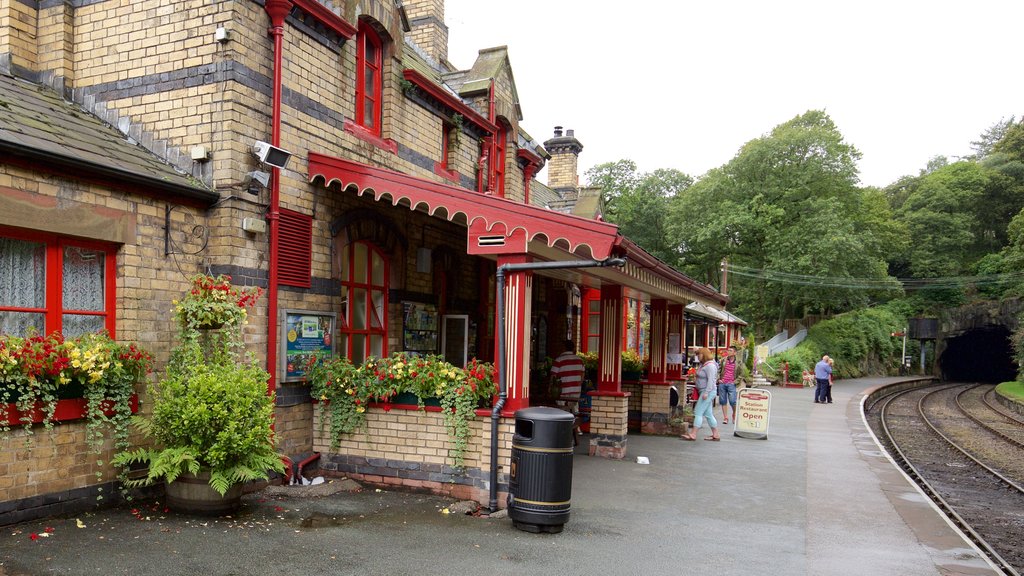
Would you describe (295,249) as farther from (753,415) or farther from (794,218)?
(794,218)

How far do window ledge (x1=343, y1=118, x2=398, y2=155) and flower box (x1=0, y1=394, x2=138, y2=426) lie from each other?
449 cm

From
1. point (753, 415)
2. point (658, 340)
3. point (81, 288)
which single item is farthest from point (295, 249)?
point (753, 415)

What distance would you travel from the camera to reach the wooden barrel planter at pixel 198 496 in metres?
6.25

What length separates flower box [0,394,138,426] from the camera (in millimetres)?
5529

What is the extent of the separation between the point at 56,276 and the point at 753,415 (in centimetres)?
1191

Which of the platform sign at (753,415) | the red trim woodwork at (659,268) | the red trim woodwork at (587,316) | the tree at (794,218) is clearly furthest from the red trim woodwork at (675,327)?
the tree at (794,218)

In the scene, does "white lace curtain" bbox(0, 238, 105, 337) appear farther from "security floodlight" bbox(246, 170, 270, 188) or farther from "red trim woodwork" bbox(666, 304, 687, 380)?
"red trim woodwork" bbox(666, 304, 687, 380)

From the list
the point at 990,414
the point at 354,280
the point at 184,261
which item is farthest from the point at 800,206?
the point at 184,261

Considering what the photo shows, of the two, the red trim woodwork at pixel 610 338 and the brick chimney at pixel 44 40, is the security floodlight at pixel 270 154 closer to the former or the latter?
the brick chimney at pixel 44 40

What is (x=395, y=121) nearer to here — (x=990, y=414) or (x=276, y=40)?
(x=276, y=40)

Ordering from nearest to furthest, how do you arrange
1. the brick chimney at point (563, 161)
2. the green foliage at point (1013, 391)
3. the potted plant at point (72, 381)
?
1. the potted plant at point (72, 381)
2. the brick chimney at point (563, 161)
3. the green foliage at point (1013, 391)

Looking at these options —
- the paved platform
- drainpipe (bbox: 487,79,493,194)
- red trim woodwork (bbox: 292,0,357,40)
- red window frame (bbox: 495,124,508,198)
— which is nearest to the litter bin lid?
the paved platform

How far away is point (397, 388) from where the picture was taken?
297 inches

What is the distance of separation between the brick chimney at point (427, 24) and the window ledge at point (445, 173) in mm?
4324
